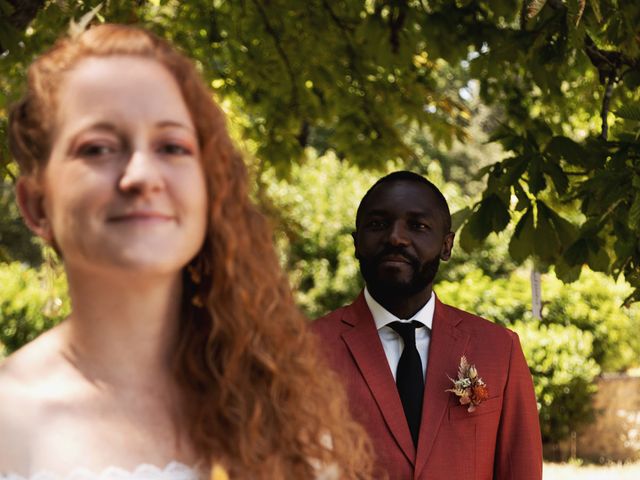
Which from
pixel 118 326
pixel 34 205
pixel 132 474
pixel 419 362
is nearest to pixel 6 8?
pixel 419 362

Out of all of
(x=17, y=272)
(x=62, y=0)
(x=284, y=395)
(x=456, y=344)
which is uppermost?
(x=17, y=272)

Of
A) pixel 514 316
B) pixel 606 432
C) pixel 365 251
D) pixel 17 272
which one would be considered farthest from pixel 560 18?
pixel 17 272

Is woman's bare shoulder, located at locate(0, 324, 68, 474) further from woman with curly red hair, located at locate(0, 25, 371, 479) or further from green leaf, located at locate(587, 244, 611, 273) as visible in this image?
green leaf, located at locate(587, 244, 611, 273)

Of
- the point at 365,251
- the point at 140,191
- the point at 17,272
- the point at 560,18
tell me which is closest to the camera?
the point at 140,191

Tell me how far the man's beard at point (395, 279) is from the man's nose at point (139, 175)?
5.63 ft

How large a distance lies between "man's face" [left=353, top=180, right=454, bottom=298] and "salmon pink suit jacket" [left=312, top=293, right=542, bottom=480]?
130mm

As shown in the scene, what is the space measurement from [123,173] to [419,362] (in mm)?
1858

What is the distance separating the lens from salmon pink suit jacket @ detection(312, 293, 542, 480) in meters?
2.91

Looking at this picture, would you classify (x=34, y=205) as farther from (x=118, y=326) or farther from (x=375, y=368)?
(x=375, y=368)

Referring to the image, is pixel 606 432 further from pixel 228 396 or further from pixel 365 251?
pixel 228 396

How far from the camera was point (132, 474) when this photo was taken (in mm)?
1362

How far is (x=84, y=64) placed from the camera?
141 cm

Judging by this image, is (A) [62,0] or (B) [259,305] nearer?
(B) [259,305]

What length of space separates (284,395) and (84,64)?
0.57 metres
